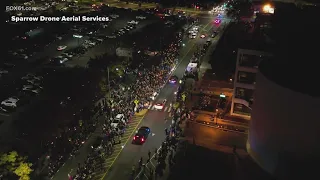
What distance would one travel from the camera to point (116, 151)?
103ft

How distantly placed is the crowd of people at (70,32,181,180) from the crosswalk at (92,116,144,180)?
0.25m

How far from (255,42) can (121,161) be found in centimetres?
1991

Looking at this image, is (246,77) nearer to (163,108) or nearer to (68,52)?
(163,108)

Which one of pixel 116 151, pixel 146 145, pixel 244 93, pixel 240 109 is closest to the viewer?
pixel 116 151

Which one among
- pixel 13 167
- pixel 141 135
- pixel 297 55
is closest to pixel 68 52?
pixel 141 135

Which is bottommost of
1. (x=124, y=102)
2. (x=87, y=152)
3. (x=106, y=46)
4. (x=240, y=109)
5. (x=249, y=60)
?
(x=87, y=152)

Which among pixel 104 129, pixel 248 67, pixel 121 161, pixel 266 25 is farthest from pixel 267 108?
pixel 266 25

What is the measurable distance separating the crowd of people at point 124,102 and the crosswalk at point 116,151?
0.82ft

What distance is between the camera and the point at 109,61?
166ft

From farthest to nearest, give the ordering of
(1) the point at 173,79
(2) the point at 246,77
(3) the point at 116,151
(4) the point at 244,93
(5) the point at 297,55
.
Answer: (1) the point at 173,79 < (4) the point at 244,93 < (2) the point at 246,77 < (3) the point at 116,151 < (5) the point at 297,55

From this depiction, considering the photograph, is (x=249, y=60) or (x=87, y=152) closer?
(x=87, y=152)

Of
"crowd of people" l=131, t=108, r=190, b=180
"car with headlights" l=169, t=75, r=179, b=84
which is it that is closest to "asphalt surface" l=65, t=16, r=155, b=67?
"car with headlights" l=169, t=75, r=179, b=84

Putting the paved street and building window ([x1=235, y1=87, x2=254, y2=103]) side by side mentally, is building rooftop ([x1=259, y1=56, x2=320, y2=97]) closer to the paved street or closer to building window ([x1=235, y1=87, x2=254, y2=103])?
building window ([x1=235, y1=87, x2=254, y2=103])

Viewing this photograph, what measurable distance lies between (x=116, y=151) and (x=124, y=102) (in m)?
8.84
